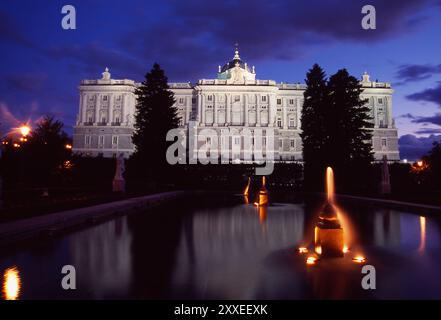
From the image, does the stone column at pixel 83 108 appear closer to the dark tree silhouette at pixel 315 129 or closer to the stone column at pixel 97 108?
the stone column at pixel 97 108

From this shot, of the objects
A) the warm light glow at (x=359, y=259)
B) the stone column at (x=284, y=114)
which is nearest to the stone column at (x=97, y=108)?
the stone column at (x=284, y=114)

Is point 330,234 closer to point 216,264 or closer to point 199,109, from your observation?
point 216,264

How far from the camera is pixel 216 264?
25.2ft

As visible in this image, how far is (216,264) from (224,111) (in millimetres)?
88251

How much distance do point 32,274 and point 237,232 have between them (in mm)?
6721

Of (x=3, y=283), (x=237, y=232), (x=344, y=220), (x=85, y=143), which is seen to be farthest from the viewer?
(x=85, y=143)

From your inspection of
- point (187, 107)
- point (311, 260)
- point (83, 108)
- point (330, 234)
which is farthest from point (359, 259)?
point (83, 108)

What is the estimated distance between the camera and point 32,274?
6863 millimetres

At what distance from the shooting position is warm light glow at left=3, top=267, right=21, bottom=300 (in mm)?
5672

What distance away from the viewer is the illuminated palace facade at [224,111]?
302 feet
